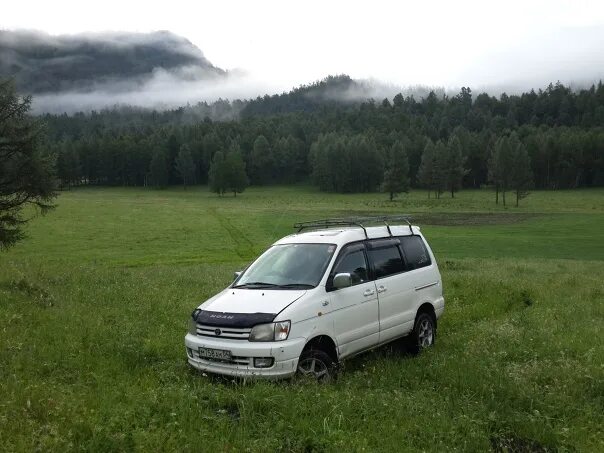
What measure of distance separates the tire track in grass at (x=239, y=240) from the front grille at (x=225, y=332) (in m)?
24.1

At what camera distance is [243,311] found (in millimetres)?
8070

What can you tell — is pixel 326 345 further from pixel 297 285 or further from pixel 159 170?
pixel 159 170

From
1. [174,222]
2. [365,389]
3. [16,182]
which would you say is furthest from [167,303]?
[174,222]

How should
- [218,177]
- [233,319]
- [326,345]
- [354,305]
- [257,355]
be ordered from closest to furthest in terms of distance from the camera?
[257,355] < [233,319] < [326,345] < [354,305] < [218,177]

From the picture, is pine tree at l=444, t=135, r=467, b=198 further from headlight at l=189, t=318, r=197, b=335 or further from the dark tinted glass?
headlight at l=189, t=318, r=197, b=335

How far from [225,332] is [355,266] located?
2702mm

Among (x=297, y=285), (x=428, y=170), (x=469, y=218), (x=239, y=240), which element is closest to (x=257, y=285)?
(x=297, y=285)

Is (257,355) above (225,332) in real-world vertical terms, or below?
below

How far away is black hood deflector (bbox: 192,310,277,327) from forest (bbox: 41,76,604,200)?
3303 inches

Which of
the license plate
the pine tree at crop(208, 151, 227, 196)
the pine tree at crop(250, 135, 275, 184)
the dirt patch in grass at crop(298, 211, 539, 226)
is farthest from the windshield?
the pine tree at crop(250, 135, 275, 184)

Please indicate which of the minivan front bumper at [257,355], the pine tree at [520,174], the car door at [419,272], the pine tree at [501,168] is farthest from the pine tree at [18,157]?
the pine tree at [501,168]

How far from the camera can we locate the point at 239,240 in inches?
1658

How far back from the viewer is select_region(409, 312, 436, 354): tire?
10500 mm

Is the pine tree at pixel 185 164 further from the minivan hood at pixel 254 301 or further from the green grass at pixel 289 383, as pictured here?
the minivan hood at pixel 254 301
